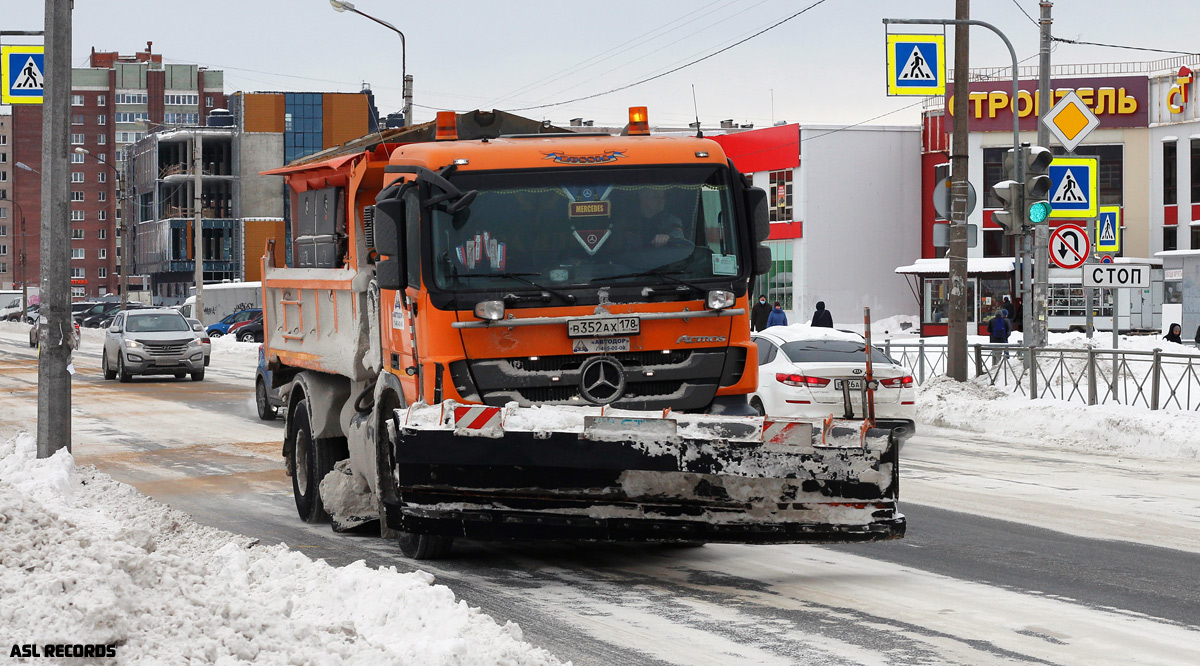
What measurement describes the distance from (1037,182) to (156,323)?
20.2 meters

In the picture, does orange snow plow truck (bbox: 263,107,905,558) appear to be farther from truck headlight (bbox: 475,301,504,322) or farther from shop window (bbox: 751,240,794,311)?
shop window (bbox: 751,240,794,311)

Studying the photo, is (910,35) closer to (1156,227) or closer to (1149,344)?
(1149,344)

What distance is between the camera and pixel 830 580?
8.30 metres

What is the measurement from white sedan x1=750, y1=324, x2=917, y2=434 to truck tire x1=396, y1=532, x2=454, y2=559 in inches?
310

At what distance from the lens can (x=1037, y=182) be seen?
20453mm

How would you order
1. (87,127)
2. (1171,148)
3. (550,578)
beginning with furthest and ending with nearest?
1. (87,127)
2. (1171,148)
3. (550,578)

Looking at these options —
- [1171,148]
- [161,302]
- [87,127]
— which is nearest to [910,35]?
[1171,148]

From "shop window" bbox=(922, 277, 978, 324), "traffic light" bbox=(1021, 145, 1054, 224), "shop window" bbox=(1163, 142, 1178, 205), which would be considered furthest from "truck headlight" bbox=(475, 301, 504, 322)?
"shop window" bbox=(1163, 142, 1178, 205)

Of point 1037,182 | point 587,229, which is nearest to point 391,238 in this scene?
point 587,229

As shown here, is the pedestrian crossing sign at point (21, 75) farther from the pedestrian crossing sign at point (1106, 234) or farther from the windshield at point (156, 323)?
the pedestrian crossing sign at point (1106, 234)

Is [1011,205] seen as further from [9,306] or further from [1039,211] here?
[9,306]

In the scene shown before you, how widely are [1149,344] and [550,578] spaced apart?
26.3 meters

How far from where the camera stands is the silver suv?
30734 mm

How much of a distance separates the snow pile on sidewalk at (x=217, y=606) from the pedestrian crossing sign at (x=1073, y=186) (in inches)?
Answer: 643
